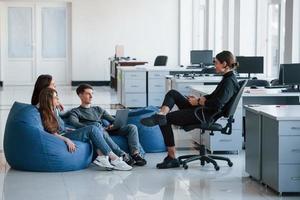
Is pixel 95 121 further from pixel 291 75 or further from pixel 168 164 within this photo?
pixel 291 75

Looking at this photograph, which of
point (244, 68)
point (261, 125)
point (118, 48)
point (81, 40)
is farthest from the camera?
point (81, 40)

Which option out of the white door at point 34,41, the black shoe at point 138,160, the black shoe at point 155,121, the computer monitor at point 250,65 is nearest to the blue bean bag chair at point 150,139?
the black shoe at point 138,160

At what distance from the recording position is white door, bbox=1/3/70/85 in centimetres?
1959

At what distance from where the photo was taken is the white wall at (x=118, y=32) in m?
19.6

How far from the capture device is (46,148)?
6.87 metres

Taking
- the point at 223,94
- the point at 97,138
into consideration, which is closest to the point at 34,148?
the point at 97,138

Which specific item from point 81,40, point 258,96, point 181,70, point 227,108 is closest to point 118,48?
point 81,40

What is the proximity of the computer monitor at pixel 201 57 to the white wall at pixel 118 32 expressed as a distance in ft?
17.8

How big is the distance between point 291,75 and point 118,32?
11.7 m

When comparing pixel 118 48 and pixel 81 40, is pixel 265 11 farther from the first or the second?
pixel 81 40

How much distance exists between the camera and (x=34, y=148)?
22.6 ft

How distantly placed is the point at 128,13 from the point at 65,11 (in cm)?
182

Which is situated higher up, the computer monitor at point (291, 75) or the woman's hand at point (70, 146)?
the computer monitor at point (291, 75)

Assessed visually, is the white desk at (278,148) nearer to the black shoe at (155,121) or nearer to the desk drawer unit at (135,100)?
the black shoe at (155,121)
